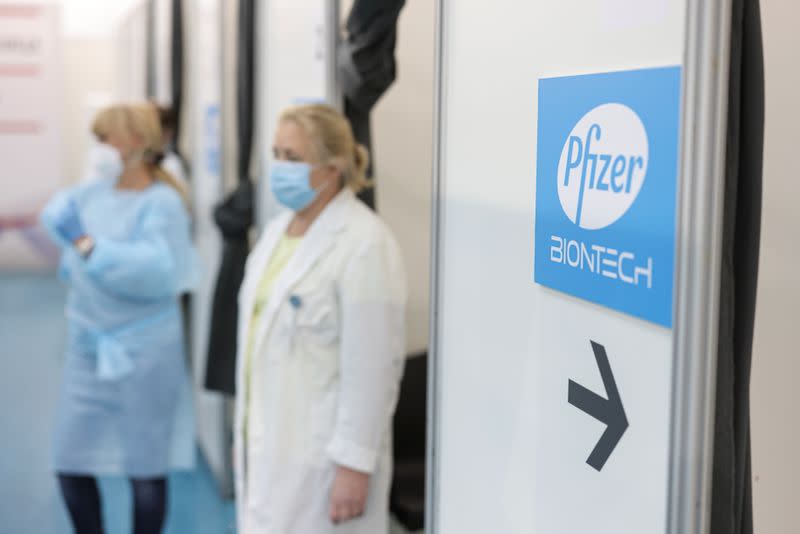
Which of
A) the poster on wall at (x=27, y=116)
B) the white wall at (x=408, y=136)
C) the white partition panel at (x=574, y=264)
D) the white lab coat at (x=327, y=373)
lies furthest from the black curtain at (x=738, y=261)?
the poster on wall at (x=27, y=116)

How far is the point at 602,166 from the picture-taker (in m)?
1.21

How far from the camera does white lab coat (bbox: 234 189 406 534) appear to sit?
2.17 m

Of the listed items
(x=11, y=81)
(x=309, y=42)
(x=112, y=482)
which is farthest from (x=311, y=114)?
(x=11, y=81)

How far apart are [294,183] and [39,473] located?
2.78 metres

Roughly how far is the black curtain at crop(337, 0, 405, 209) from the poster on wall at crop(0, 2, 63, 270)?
7.26 metres

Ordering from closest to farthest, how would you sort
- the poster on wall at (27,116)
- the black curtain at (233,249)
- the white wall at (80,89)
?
the black curtain at (233,249) → the poster on wall at (27,116) → the white wall at (80,89)

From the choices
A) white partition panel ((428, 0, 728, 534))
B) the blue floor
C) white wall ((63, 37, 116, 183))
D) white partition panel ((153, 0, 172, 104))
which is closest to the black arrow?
white partition panel ((428, 0, 728, 534))

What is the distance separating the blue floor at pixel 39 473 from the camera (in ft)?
12.7

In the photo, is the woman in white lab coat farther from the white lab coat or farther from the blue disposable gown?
the blue disposable gown

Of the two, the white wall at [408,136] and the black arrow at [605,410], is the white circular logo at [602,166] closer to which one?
the black arrow at [605,410]

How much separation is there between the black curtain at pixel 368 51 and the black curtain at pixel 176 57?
129 inches

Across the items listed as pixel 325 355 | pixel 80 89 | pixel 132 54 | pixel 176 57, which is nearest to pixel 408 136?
pixel 325 355

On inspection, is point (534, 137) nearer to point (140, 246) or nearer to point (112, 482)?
point (140, 246)

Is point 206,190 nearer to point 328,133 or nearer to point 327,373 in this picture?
point 328,133
